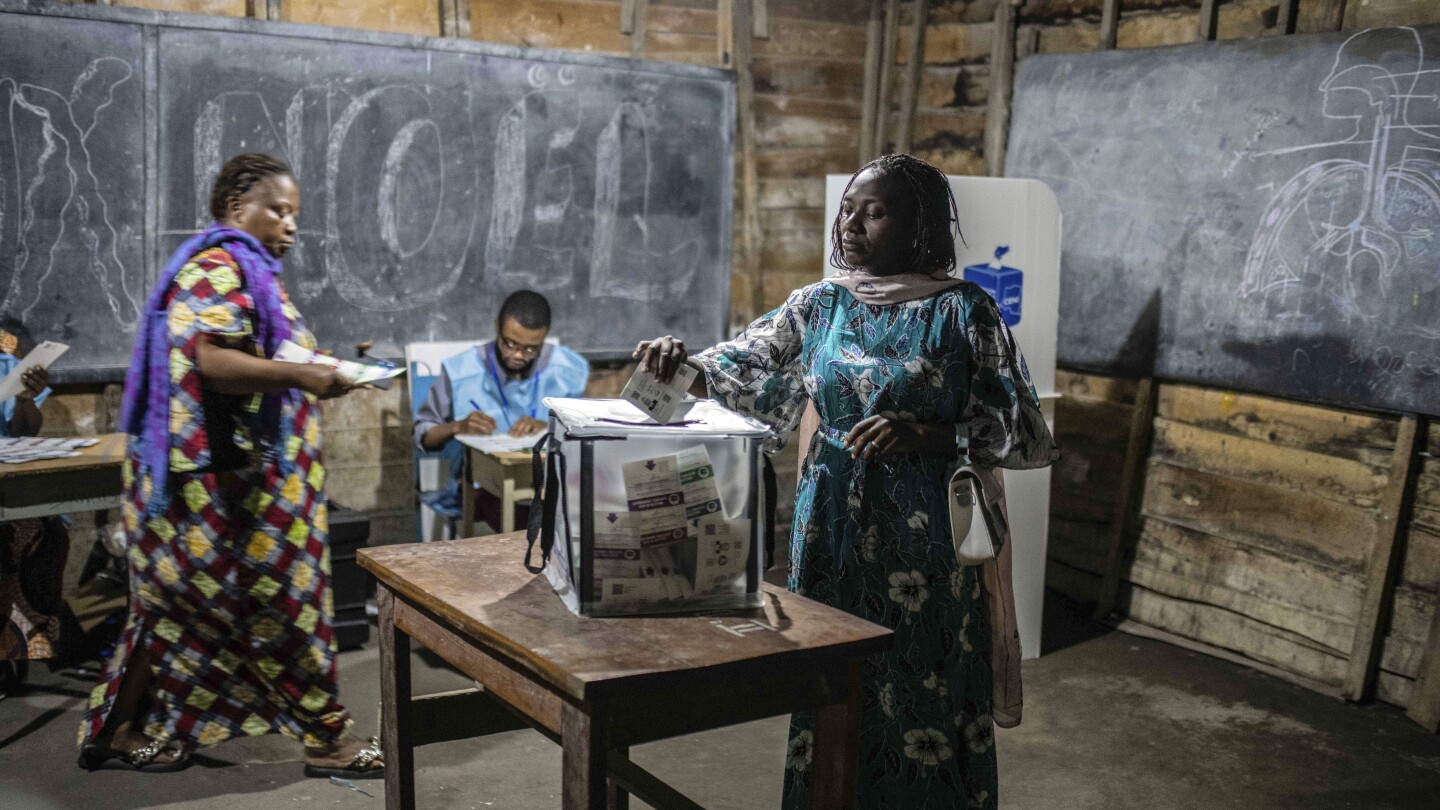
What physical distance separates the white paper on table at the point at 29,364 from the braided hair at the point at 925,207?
255 centimetres

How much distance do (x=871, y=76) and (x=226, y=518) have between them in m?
3.65

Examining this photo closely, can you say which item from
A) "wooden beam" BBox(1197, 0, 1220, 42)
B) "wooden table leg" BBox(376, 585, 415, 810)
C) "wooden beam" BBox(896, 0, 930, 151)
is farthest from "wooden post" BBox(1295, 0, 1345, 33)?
"wooden table leg" BBox(376, 585, 415, 810)

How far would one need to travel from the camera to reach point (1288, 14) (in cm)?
422

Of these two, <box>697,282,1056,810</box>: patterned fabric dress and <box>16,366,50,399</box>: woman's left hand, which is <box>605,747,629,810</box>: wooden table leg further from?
<box>16,366,50,399</box>: woman's left hand

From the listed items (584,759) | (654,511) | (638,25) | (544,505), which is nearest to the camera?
(584,759)

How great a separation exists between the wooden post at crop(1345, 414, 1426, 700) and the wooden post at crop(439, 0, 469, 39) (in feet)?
12.1

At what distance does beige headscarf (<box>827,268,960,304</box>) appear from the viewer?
2.25 m

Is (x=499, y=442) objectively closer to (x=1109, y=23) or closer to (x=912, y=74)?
(x=912, y=74)

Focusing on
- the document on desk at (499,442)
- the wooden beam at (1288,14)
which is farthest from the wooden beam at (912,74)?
the document on desk at (499,442)

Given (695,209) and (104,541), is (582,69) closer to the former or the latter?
(695,209)

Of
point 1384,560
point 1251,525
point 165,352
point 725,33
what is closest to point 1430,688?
point 1384,560

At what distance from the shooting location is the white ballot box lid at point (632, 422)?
5.81 ft

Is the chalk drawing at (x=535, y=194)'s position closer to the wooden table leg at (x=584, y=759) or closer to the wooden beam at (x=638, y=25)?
the wooden beam at (x=638, y=25)

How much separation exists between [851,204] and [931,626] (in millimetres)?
797
